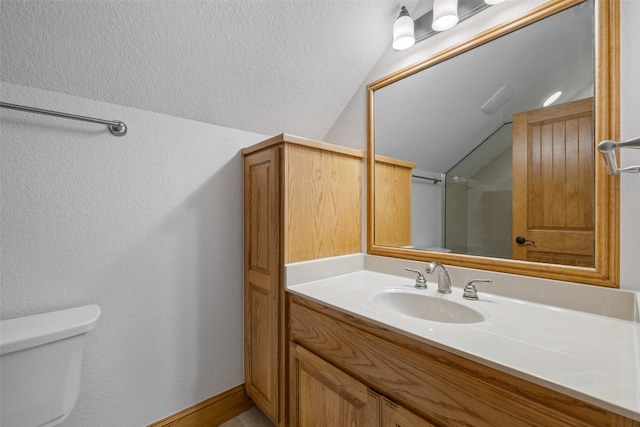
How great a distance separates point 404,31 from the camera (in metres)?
1.35

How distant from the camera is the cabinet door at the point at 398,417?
77 cm

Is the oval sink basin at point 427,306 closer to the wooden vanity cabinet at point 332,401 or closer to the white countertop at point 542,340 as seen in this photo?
the white countertop at point 542,340

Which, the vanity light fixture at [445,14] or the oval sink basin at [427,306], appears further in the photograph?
the vanity light fixture at [445,14]

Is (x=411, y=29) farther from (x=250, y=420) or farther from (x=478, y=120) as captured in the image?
(x=250, y=420)

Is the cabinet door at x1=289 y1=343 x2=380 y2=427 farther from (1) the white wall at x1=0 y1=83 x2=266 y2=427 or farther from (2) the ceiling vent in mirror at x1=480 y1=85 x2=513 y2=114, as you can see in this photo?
(2) the ceiling vent in mirror at x1=480 y1=85 x2=513 y2=114

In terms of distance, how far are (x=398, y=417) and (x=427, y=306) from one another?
0.45 m

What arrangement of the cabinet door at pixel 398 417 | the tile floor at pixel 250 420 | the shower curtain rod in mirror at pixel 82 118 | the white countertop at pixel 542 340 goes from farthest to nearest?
the tile floor at pixel 250 420 → the shower curtain rod in mirror at pixel 82 118 → the cabinet door at pixel 398 417 → the white countertop at pixel 542 340

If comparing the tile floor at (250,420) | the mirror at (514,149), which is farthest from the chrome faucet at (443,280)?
the tile floor at (250,420)

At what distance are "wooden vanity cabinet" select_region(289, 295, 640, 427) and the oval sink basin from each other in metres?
0.23

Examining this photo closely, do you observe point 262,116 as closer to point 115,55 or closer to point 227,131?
point 227,131

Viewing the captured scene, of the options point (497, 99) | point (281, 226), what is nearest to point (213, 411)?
point (281, 226)

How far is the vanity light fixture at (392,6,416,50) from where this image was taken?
1.35m

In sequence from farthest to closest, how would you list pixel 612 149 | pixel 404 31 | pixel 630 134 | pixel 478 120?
pixel 404 31 < pixel 478 120 < pixel 630 134 < pixel 612 149

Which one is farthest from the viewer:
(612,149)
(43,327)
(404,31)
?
(404,31)
